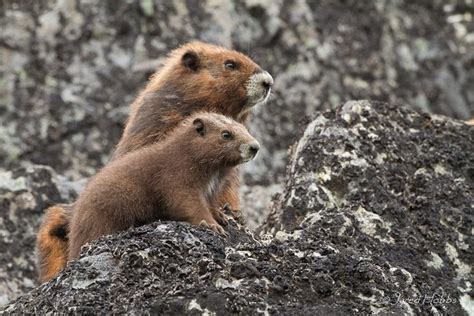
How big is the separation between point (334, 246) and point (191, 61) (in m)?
3.46

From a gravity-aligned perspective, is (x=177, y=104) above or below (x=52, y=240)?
above

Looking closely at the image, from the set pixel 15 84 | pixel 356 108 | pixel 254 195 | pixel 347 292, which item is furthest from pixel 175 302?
pixel 15 84

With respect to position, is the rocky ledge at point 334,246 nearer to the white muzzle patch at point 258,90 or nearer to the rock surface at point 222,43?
the white muzzle patch at point 258,90

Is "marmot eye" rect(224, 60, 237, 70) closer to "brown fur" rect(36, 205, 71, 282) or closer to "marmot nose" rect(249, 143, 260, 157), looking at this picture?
"marmot nose" rect(249, 143, 260, 157)

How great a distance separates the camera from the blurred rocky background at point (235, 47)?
14.9 meters

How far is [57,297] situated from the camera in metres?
6.87

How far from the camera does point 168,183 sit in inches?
332

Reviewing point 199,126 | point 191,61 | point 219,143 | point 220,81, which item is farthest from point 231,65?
point 219,143

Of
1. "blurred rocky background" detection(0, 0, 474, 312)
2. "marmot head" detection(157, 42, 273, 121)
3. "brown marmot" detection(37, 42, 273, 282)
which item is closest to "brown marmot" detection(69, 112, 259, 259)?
"brown marmot" detection(37, 42, 273, 282)

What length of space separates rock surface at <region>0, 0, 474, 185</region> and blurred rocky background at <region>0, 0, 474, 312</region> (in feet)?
0.05

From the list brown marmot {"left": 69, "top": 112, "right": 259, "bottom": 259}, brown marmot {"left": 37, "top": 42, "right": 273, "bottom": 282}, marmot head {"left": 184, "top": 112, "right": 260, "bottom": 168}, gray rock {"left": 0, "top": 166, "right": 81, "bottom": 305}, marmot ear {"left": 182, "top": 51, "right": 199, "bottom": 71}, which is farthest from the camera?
gray rock {"left": 0, "top": 166, "right": 81, "bottom": 305}

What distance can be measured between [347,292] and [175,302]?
106 cm

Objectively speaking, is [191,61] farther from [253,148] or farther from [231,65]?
[253,148]

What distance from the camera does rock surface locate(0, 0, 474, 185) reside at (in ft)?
48.9
